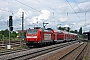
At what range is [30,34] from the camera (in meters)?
36.2

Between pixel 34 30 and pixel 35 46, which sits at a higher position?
pixel 34 30

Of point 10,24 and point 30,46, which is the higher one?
point 10,24

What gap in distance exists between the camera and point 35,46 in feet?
123

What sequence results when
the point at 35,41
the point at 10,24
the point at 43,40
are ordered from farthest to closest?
the point at 43,40, the point at 35,41, the point at 10,24

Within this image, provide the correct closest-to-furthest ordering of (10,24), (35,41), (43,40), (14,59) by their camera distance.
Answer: (14,59) → (10,24) → (35,41) → (43,40)

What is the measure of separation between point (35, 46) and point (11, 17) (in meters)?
8.00

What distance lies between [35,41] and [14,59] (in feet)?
54.5

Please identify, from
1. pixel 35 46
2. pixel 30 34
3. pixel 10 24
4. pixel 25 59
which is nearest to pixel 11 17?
pixel 10 24

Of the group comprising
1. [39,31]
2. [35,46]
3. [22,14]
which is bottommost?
[35,46]

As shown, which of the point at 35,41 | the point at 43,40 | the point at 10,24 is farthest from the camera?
the point at 43,40

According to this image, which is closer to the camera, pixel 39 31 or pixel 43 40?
pixel 39 31

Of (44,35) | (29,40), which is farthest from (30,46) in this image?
(44,35)

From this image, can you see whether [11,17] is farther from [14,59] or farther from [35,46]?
[14,59]

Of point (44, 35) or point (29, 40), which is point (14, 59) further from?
point (44, 35)
